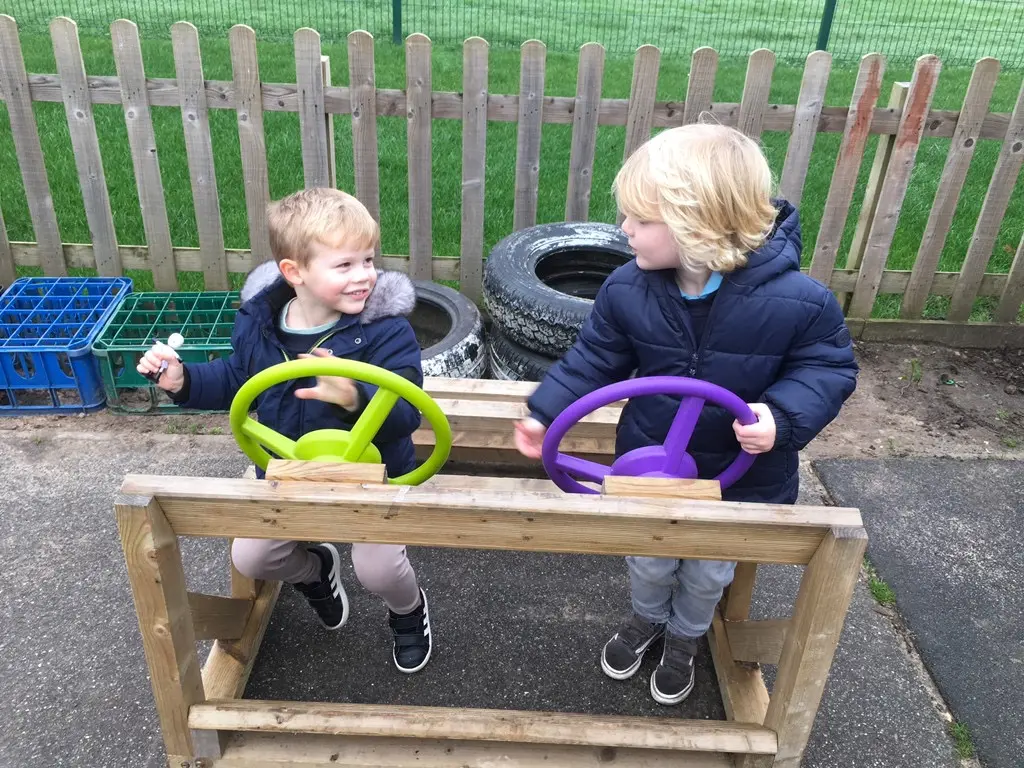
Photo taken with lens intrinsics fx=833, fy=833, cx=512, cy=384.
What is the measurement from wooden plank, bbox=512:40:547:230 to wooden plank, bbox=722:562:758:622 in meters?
2.33

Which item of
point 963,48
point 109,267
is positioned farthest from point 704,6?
point 109,267

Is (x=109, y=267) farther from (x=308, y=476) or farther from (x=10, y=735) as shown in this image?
(x=308, y=476)

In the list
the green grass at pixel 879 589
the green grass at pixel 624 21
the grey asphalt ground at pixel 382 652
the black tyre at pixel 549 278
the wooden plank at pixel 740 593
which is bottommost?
the grey asphalt ground at pixel 382 652

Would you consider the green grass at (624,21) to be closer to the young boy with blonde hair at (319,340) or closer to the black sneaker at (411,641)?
the young boy with blonde hair at (319,340)

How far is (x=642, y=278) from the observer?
2117mm

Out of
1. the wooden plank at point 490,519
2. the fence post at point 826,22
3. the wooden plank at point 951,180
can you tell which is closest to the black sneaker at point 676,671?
the wooden plank at point 490,519

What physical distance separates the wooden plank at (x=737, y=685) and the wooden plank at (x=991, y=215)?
2.94m

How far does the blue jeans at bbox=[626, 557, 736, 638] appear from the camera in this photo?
2.31 m

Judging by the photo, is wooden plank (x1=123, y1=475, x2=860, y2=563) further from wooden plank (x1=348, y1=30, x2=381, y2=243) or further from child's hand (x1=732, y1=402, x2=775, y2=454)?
wooden plank (x1=348, y1=30, x2=381, y2=243)

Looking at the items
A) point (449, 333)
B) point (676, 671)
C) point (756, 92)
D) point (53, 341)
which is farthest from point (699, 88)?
point (53, 341)

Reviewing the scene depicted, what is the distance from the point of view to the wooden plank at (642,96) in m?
3.98

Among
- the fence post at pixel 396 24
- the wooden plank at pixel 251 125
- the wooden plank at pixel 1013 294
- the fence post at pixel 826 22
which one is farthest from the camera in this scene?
the fence post at pixel 396 24

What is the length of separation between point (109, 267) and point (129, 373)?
101 centimetres

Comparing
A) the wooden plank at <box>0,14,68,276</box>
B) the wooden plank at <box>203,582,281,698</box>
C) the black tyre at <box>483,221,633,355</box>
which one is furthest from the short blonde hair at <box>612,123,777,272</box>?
the wooden plank at <box>0,14,68,276</box>
